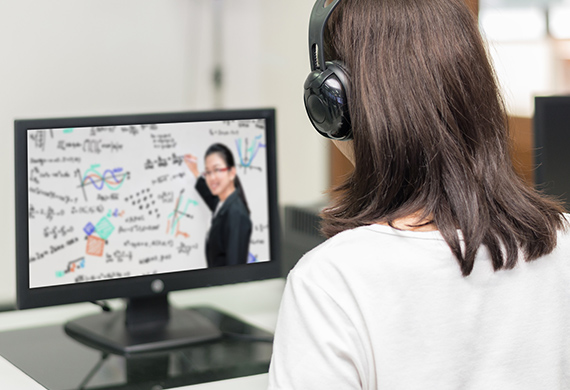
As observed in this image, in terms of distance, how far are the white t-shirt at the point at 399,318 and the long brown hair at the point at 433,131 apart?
0.12ft

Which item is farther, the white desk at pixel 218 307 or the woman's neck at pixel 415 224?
the white desk at pixel 218 307

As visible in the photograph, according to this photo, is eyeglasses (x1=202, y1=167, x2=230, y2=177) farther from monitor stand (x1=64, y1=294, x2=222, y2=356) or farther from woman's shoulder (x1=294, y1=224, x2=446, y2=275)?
woman's shoulder (x1=294, y1=224, x2=446, y2=275)

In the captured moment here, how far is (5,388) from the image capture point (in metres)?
1.03

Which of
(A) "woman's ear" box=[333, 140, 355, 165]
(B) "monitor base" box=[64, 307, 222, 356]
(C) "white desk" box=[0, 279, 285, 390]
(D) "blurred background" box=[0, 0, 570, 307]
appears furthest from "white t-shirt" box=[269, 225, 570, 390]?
(D) "blurred background" box=[0, 0, 570, 307]

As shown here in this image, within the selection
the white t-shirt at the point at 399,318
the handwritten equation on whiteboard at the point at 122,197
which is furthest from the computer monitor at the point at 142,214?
the white t-shirt at the point at 399,318

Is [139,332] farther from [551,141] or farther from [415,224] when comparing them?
[551,141]

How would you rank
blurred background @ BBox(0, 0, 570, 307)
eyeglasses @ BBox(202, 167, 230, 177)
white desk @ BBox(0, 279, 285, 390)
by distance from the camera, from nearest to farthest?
1. white desk @ BBox(0, 279, 285, 390)
2. eyeglasses @ BBox(202, 167, 230, 177)
3. blurred background @ BBox(0, 0, 570, 307)

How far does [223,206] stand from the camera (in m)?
1.25

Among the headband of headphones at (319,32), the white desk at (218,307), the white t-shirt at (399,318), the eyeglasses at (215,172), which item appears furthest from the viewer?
the eyeglasses at (215,172)

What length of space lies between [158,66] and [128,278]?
42.1 inches

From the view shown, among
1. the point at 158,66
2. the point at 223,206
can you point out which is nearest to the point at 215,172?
the point at 223,206

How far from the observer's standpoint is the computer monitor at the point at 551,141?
1.19m

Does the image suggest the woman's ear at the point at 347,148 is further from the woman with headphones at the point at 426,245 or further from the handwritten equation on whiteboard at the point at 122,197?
the handwritten equation on whiteboard at the point at 122,197

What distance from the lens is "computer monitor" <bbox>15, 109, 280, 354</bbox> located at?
1143 millimetres
